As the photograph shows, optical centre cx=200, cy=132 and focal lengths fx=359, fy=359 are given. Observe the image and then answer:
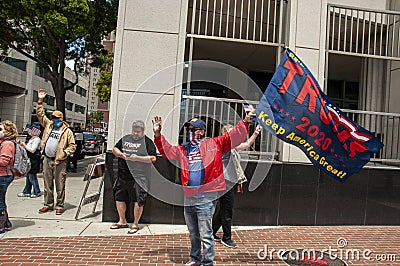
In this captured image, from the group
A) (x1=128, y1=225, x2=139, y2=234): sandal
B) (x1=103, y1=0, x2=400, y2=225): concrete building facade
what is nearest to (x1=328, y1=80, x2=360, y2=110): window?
(x1=103, y1=0, x2=400, y2=225): concrete building facade

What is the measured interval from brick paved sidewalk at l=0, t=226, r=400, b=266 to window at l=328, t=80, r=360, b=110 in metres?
6.49

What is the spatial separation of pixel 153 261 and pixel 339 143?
285 cm

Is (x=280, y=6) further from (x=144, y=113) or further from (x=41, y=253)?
(x=41, y=253)

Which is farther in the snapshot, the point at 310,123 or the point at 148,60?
the point at 148,60

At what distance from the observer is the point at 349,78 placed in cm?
1214

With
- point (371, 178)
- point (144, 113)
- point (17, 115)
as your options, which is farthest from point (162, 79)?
point (17, 115)

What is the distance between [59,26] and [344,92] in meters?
9.56

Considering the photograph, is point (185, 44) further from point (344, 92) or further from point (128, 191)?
point (344, 92)

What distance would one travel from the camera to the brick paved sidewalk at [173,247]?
15.4ft

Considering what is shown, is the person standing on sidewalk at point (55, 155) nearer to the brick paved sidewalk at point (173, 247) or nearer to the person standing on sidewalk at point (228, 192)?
the brick paved sidewalk at point (173, 247)

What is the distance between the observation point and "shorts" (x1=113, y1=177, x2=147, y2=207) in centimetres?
606

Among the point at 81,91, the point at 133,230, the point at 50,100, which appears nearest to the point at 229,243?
the point at 133,230

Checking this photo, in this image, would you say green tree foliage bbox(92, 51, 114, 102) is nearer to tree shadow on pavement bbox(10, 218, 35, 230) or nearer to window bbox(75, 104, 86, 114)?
tree shadow on pavement bbox(10, 218, 35, 230)

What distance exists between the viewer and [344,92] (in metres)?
12.4
